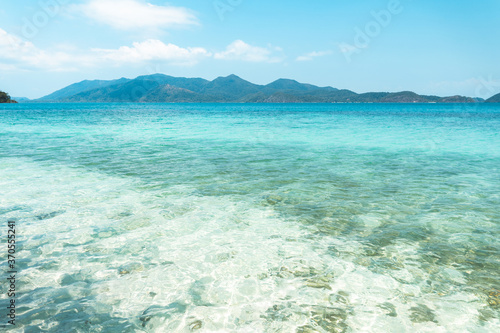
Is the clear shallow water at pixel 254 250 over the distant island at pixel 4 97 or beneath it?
beneath

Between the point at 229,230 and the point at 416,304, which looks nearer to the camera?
the point at 416,304

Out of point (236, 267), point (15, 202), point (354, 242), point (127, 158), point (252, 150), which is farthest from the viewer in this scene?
point (252, 150)

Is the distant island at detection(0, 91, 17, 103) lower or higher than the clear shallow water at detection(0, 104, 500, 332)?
higher

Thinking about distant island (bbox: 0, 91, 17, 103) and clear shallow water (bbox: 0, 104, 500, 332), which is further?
distant island (bbox: 0, 91, 17, 103)

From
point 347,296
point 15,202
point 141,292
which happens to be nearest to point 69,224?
point 15,202

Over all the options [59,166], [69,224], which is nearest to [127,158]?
[59,166]

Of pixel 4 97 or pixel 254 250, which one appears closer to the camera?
pixel 254 250

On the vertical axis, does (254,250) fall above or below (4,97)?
below

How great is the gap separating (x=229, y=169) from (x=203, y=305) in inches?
396

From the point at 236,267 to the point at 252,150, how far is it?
1524cm

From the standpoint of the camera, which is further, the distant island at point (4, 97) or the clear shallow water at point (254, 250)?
the distant island at point (4, 97)

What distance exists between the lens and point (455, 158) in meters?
18.0

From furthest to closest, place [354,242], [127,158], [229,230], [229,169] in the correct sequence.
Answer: [127,158] → [229,169] → [229,230] → [354,242]

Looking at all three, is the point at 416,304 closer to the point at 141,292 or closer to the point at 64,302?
the point at 141,292
